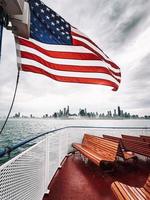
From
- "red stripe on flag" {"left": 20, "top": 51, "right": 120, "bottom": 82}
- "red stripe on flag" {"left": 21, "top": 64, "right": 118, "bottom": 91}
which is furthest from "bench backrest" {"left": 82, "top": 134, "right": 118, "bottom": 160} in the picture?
"red stripe on flag" {"left": 20, "top": 51, "right": 120, "bottom": 82}

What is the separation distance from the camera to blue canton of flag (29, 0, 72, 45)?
9.86 feet

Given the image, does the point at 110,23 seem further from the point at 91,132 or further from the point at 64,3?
the point at 91,132

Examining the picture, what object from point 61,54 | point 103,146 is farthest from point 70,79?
point 103,146

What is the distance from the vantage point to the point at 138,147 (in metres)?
6.07

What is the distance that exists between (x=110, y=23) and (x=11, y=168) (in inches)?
326

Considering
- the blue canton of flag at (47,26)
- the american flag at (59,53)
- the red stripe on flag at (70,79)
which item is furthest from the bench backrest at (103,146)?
the blue canton of flag at (47,26)

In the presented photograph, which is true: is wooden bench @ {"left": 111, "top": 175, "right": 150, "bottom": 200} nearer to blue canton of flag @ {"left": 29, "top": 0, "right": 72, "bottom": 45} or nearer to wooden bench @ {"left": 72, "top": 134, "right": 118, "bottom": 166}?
wooden bench @ {"left": 72, "top": 134, "right": 118, "bottom": 166}

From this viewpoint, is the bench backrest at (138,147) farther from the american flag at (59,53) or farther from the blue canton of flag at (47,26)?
the blue canton of flag at (47,26)

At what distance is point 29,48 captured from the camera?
3.49m

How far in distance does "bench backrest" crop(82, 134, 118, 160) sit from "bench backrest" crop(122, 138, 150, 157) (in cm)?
96

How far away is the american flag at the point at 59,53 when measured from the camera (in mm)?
3148

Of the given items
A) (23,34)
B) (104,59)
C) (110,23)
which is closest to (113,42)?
(110,23)

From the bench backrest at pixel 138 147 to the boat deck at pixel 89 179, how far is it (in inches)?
18.4

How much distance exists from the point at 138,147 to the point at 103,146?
1022 millimetres
